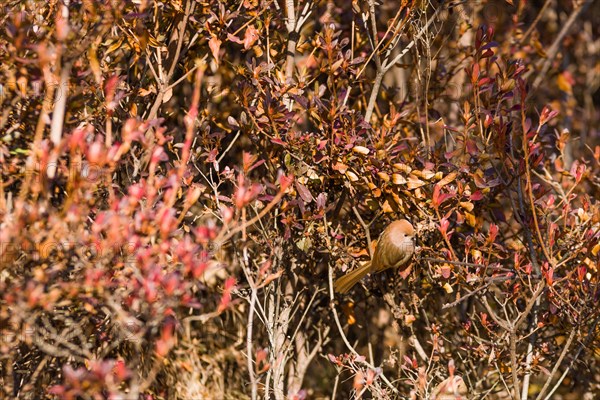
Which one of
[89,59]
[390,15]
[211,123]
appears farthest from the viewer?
[390,15]

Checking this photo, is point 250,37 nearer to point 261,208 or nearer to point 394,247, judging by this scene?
point 261,208

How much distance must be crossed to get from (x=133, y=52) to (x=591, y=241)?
7.82 ft

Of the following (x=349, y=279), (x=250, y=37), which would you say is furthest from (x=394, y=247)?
(x=250, y=37)

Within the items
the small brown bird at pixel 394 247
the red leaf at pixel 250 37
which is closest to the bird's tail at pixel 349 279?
the small brown bird at pixel 394 247

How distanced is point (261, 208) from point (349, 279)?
58 cm

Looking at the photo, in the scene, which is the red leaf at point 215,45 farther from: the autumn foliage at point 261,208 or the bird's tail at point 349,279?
the bird's tail at point 349,279

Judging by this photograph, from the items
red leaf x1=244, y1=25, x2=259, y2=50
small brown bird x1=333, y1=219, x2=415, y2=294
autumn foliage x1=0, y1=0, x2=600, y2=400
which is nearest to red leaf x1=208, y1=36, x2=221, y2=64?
autumn foliage x1=0, y1=0, x2=600, y2=400

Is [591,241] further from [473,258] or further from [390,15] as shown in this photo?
[390,15]

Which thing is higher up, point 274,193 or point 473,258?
point 274,193

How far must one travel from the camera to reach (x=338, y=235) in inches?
130

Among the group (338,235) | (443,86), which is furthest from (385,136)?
(443,86)

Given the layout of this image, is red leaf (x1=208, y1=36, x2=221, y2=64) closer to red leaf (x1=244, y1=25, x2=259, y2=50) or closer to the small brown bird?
red leaf (x1=244, y1=25, x2=259, y2=50)

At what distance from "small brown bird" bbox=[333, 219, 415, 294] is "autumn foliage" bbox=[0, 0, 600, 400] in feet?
0.31

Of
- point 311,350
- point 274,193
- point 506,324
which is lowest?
point 311,350
